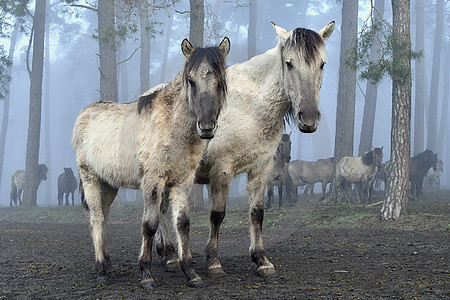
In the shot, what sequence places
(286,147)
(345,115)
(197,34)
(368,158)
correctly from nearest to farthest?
(197,34), (286,147), (345,115), (368,158)

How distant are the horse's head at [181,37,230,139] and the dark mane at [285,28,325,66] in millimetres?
833

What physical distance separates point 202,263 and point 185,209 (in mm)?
1752

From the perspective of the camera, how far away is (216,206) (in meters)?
6.27

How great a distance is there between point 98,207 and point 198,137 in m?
1.87

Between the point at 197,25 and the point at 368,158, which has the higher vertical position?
the point at 197,25

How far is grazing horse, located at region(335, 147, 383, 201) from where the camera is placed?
18906 mm

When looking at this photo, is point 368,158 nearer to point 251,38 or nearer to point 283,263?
point 251,38

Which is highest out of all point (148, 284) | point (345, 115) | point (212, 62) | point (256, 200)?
point (345, 115)

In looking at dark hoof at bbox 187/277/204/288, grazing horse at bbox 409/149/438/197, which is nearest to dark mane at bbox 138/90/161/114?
dark hoof at bbox 187/277/204/288

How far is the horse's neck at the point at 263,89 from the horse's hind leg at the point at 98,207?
6.67ft

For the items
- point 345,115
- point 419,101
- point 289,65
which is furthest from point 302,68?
point 419,101

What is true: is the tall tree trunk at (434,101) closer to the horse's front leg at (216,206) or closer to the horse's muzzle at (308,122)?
the horse's front leg at (216,206)

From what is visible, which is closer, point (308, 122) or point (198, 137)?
point (308, 122)

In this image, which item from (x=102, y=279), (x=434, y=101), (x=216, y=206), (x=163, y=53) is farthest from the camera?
(x=163, y=53)
